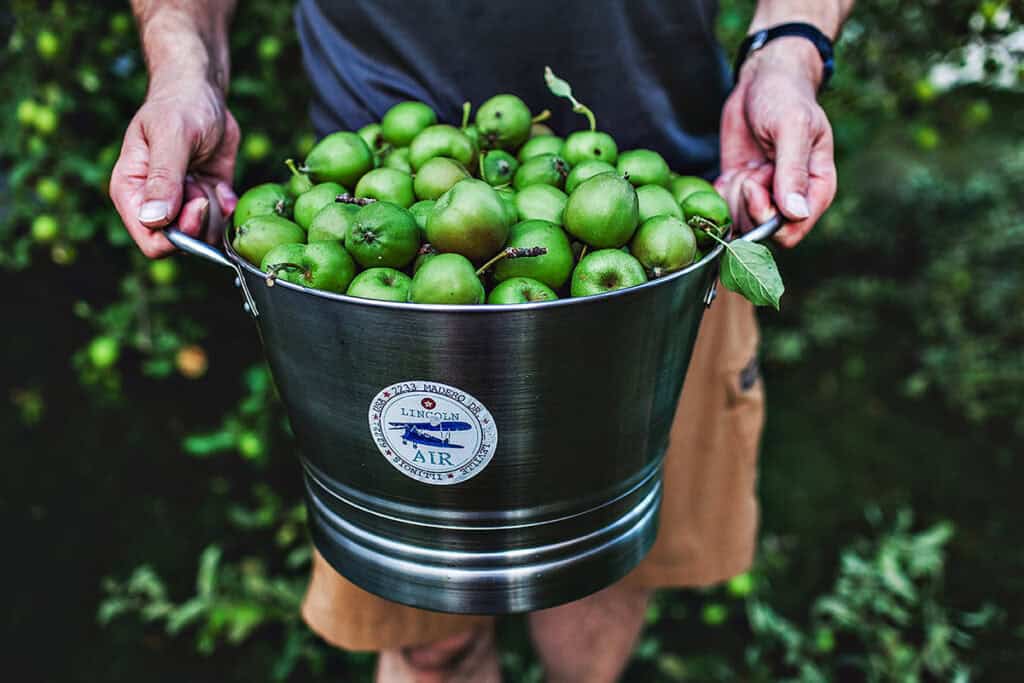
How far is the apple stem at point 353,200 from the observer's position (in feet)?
4.79

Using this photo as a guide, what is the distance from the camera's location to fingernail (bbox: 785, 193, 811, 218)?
1.51 meters

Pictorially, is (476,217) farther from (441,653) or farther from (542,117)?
(441,653)

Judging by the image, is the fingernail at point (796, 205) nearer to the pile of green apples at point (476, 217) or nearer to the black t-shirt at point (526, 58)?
the pile of green apples at point (476, 217)

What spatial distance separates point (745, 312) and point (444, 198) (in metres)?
1.07

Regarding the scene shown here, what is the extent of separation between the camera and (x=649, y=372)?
1.32 metres

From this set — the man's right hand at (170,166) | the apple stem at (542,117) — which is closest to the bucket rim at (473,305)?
the man's right hand at (170,166)

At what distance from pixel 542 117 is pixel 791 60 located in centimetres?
56

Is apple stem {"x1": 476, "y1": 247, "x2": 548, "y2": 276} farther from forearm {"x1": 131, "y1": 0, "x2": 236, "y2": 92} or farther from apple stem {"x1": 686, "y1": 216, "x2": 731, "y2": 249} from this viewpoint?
forearm {"x1": 131, "y1": 0, "x2": 236, "y2": 92}

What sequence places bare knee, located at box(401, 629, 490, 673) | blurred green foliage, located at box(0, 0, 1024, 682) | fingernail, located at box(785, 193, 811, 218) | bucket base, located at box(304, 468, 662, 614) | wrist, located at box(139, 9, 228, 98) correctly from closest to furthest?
bucket base, located at box(304, 468, 662, 614) → fingernail, located at box(785, 193, 811, 218) → wrist, located at box(139, 9, 228, 98) → bare knee, located at box(401, 629, 490, 673) → blurred green foliage, located at box(0, 0, 1024, 682)

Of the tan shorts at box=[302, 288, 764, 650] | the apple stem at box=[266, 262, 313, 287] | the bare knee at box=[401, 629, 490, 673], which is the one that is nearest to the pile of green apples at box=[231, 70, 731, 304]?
the apple stem at box=[266, 262, 313, 287]

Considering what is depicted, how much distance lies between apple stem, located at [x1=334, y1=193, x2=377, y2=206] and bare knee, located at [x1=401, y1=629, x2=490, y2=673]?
1.15 m

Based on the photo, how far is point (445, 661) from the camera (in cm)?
211

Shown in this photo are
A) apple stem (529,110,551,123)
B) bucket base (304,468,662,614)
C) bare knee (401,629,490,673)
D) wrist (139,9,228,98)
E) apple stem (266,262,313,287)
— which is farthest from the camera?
bare knee (401,629,490,673)

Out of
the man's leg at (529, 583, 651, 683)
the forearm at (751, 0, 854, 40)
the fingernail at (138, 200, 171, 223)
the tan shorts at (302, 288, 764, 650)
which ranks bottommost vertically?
the man's leg at (529, 583, 651, 683)
